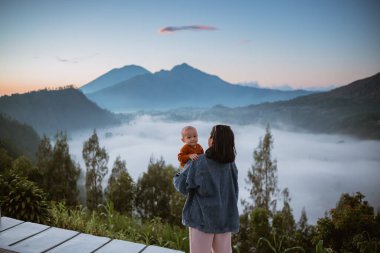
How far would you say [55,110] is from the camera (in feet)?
269

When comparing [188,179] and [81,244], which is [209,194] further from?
[81,244]

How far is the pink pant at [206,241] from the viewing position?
190 cm

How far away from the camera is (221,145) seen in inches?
69.5

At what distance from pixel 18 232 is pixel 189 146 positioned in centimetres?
137

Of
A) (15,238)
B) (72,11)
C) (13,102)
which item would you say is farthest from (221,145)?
(13,102)

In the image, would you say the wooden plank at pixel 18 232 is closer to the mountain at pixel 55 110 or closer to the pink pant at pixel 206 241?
the pink pant at pixel 206 241

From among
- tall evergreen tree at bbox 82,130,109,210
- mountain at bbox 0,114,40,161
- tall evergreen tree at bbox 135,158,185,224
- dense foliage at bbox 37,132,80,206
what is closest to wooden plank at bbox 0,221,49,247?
tall evergreen tree at bbox 135,158,185,224

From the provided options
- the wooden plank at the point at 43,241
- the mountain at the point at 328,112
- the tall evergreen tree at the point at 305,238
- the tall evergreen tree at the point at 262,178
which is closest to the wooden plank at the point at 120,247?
the wooden plank at the point at 43,241

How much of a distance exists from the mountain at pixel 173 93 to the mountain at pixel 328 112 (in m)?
39.1

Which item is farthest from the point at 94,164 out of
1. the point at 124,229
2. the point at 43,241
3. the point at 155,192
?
the point at 43,241

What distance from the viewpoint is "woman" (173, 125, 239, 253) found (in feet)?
5.89

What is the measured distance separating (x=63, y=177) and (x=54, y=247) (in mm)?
20054

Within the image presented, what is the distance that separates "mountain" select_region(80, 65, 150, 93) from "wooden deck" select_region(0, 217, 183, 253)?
149m

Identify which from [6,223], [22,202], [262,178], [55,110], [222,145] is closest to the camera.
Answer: [222,145]
